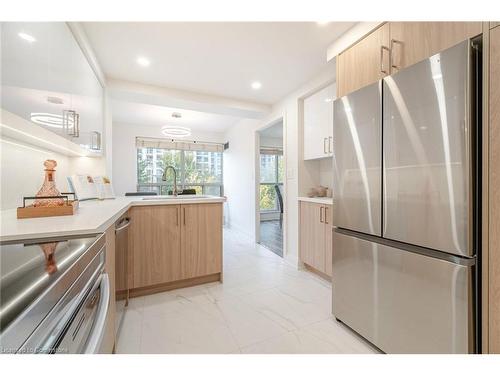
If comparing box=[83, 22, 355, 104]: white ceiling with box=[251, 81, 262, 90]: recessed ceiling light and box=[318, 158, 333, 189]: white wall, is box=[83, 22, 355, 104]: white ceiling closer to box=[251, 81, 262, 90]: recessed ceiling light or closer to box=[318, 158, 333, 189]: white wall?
box=[251, 81, 262, 90]: recessed ceiling light

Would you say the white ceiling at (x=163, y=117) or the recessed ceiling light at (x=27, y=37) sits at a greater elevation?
the white ceiling at (x=163, y=117)

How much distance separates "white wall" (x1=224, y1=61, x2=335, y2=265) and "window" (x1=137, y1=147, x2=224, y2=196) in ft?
4.22

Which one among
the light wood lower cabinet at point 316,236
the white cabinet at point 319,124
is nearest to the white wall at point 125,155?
the white cabinet at point 319,124

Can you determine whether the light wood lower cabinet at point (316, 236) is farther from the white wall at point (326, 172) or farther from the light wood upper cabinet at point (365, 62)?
the light wood upper cabinet at point (365, 62)

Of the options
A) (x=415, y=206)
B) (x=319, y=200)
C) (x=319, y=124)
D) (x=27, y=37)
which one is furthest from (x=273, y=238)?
(x=27, y=37)

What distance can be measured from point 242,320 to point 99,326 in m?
1.26

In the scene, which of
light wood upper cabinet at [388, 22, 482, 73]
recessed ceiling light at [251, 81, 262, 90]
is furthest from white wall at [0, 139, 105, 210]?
light wood upper cabinet at [388, 22, 482, 73]

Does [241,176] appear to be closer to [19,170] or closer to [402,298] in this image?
[19,170]

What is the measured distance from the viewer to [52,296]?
470 millimetres

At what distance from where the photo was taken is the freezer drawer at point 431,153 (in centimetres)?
100

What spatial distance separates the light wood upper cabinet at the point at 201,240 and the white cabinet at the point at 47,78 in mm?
1148
